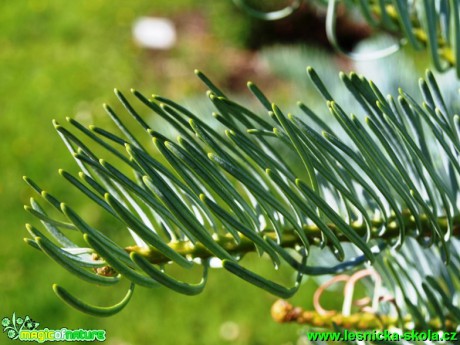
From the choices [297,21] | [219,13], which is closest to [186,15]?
[219,13]

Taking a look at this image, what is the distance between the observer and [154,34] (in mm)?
3660

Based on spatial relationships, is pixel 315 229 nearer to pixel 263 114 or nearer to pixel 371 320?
pixel 371 320

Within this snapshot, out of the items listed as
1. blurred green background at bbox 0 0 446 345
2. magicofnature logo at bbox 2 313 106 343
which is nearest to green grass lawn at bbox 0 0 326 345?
blurred green background at bbox 0 0 446 345

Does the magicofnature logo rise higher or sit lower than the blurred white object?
lower

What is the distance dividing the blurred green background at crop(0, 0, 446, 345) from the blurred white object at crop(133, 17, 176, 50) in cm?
5

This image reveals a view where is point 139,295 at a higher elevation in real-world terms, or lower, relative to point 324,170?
higher

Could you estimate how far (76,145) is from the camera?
448 millimetres

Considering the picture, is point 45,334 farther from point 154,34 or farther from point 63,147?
point 154,34

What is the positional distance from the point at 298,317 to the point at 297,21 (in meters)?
3.14

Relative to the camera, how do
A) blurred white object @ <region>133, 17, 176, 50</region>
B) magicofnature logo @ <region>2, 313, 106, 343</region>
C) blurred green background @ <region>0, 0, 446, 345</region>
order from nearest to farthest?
magicofnature logo @ <region>2, 313, 106, 343</region> < blurred green background @ <region>0, 0, 446, 345</region> < blurred white object @ <region>133, 17, 176, 50</region>

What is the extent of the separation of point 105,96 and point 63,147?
0.44 meters

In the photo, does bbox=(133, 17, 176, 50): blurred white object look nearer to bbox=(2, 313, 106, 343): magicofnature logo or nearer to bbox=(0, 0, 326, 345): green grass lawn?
bbox=(0, 0, 326, 345): green grass lawn

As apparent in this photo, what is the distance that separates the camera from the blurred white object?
3635mm

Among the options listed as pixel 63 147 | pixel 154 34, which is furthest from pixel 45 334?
pixel 154 34
